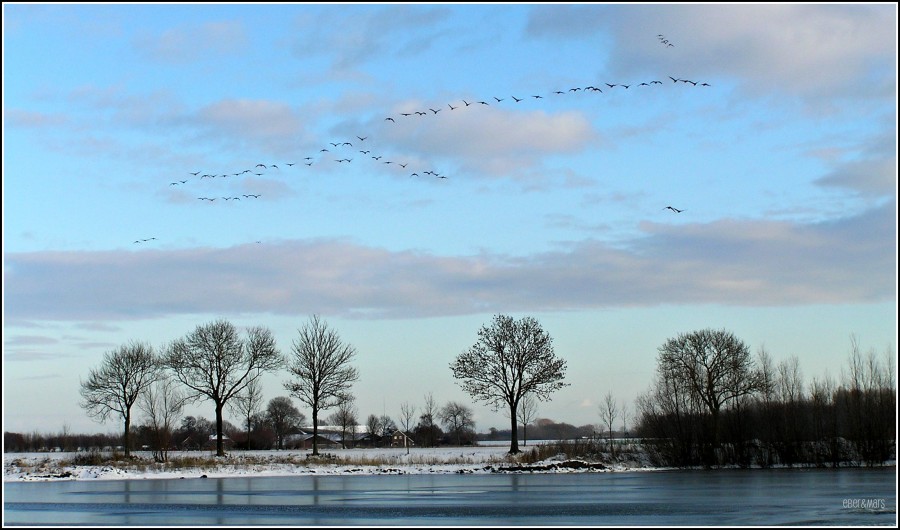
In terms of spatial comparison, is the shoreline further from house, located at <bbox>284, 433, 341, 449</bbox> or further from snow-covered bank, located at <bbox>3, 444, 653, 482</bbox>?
house, located at <bbox>284, 433, 341, 449</bbox>

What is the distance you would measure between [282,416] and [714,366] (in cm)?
8893

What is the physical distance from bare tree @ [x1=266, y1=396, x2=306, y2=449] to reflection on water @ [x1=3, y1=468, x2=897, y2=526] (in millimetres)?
106265

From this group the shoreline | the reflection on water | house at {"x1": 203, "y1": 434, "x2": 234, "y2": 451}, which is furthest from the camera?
house at {"x1": 203, "y1": 434, "x2": 234, "y2": 451}

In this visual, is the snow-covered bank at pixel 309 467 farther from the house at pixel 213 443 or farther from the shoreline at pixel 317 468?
the house at pixel 213 443

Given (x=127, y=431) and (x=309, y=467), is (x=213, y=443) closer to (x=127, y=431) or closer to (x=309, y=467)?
(x=127, y=431)

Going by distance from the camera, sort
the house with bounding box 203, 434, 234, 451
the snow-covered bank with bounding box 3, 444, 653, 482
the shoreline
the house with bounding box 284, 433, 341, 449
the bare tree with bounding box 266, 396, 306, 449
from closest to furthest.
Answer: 1. the shoreline
2. the snow-covered bank with bounding box 3, 444, 653, 482
3. the house with bounding box 203, 434, 234, 451
4. the house with bounding box 284, 433, 341, 449
5. the bare tree with bounding box 266, 396, 306, 449

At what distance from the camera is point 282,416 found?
5846 inches

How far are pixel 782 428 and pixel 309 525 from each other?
48825 millimetres

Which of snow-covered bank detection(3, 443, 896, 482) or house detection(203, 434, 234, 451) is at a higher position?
snow-covered bank detection(3, 443, 896, 482)

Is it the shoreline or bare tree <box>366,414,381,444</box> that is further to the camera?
bare tree <box>366,414,381,444</box>

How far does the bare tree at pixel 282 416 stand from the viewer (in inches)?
5754

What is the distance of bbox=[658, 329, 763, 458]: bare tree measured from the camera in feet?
243

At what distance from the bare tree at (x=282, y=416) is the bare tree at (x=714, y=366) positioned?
77575 millimetres

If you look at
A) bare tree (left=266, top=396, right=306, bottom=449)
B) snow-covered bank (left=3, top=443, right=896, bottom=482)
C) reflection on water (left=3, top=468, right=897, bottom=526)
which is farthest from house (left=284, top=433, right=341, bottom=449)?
reflection on water (left=3, top=468, right=897, bottom=526)
